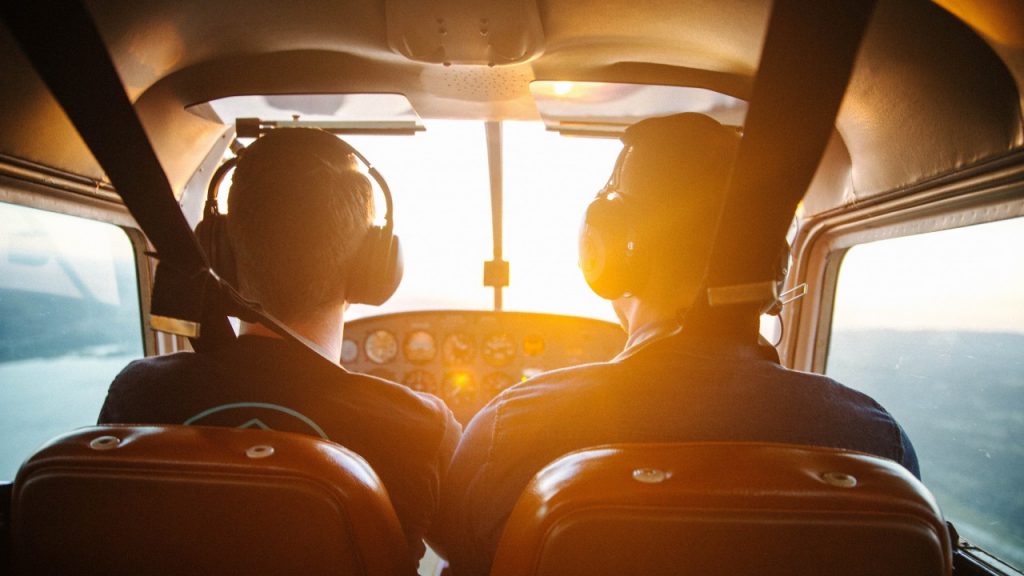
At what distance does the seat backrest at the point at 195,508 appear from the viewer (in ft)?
2.15

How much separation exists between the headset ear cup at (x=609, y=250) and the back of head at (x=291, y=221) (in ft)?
1.82

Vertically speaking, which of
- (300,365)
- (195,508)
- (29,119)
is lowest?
(195,508)

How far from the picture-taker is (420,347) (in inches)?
94.3

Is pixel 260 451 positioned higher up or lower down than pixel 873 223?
lower down

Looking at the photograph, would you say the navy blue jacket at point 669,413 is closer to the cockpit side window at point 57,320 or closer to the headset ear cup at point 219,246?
the headset ear cup at point 219,246

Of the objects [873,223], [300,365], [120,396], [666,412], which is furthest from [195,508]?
[873,223]

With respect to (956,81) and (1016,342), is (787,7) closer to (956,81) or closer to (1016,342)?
(956,81)

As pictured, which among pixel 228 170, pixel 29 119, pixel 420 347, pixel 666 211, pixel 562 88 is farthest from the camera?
pixel 420 347

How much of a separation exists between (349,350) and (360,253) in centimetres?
132

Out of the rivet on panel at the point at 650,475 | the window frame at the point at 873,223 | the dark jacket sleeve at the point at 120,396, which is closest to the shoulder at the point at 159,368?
the dark jacket sleeve at the point at 120,396

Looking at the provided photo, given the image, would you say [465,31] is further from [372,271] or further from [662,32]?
[372,271]

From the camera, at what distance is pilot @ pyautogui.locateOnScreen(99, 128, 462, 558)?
3.02 feet

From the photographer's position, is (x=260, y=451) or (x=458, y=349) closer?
(x=260, y=451)

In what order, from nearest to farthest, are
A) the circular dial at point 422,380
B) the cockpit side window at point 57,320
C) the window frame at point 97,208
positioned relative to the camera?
the window frame at point 97,208 → the cockpit side window at point 57,320 → the circular dial at point 422,380
